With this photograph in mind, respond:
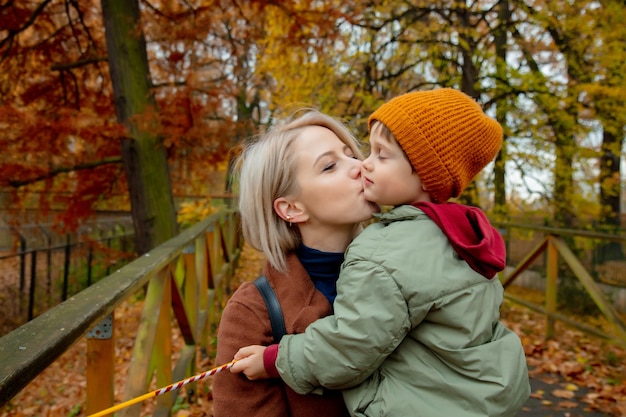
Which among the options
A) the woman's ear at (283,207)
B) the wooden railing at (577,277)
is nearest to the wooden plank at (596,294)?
the wooden railing at (577,277)

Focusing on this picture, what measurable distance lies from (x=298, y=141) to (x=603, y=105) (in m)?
6.81

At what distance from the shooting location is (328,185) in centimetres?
176

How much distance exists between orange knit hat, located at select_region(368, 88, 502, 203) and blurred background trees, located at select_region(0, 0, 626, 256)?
526 cm

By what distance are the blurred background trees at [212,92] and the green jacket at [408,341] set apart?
5444mm

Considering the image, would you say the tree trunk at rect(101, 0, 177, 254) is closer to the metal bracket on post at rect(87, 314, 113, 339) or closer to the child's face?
the metal bracket on post at rect(87, 314, 113, 339)

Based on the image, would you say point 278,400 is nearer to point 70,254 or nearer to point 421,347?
point 421,347

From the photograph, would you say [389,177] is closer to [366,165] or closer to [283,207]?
[366,165]

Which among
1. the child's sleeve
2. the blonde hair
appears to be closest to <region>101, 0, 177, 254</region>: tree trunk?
the blonde hair

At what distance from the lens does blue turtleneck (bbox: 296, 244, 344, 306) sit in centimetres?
176

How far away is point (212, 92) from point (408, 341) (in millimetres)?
5993

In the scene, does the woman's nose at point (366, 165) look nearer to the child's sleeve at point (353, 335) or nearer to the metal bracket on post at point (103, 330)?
the child's sleeve at point (353, 335)

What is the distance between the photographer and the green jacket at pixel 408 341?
4.64 ft

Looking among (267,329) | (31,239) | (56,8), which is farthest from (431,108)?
(31,239)

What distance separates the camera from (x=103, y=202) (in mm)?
8391
